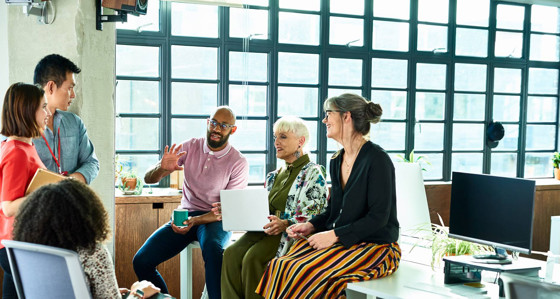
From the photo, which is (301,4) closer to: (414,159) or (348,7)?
(348,7)

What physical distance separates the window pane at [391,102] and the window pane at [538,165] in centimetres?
185

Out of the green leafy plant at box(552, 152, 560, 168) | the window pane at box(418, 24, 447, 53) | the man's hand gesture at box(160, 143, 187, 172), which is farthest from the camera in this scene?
the green leafy plant at box(552, 152, 560, 168)

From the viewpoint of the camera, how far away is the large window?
5496 mm

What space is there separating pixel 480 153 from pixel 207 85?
10.7ft

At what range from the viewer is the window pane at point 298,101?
6.00 m

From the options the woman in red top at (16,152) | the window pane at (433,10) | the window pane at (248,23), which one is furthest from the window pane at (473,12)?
the woman in red top at (16,152)

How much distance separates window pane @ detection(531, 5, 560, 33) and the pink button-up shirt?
15.3ft

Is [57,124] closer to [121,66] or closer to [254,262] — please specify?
[254,262]

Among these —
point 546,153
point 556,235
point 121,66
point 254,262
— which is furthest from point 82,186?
point 546,153

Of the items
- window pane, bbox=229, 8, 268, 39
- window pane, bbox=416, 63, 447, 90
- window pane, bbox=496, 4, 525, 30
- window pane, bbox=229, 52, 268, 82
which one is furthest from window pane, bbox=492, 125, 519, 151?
window pane, bbox=229, 8, 268, 39

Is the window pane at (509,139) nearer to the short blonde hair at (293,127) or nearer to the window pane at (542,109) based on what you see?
the window pane at (542,109)

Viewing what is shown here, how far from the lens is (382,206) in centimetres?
310

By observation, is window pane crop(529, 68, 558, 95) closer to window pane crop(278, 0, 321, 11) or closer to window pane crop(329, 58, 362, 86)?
window pane crop(329, 58, 362, 86)

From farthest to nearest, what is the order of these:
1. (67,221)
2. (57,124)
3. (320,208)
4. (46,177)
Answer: (320,208) < (57,124) < (46,177) < (67,221)
